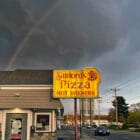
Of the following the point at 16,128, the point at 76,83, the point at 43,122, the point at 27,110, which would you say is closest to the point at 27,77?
the point at 27,110

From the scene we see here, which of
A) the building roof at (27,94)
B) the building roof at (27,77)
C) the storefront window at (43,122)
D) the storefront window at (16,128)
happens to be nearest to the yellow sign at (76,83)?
the building roof at (27,94)

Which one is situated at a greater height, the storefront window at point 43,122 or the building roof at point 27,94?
the building roof at point 27,94

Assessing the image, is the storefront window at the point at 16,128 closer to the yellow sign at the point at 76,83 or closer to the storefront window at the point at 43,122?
the storefront window at the point at 43,122

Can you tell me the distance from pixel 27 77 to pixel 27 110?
3984mm

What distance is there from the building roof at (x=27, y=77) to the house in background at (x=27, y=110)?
62 cm

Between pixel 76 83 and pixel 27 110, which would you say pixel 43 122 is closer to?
pixel 27 110

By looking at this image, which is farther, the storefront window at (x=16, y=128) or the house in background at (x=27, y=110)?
the storefront window at (x=16, y=128)

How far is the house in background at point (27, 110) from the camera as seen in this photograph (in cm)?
2353

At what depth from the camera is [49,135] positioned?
78.0 feet

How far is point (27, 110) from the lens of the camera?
23.8 metres

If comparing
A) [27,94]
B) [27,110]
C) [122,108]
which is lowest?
[27,110]

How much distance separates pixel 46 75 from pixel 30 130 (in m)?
6.14

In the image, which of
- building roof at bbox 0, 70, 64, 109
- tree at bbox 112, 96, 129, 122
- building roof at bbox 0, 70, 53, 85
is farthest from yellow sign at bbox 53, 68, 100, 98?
tree at bbox 112, 96, 129, 122

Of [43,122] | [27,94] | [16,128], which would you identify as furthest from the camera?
[27,94]
